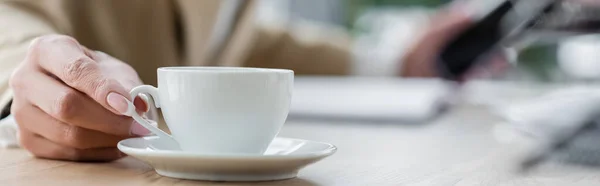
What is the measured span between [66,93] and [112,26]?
0.76 metres

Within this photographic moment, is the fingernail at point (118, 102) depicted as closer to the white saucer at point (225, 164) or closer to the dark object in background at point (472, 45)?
the white saucer at point (225, 164)

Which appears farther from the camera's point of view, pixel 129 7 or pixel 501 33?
pixel 129 7

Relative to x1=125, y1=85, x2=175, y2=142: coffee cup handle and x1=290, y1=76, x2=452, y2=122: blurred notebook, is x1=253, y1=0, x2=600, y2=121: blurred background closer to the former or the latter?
x1=290, y1=76, x2=452, y2=122: blurred notebook

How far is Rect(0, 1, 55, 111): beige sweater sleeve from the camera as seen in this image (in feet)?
2.63

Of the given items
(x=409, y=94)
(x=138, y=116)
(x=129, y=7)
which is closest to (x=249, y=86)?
(x=138, y=116)

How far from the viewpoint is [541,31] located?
0.91m

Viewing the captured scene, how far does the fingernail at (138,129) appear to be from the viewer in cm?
60

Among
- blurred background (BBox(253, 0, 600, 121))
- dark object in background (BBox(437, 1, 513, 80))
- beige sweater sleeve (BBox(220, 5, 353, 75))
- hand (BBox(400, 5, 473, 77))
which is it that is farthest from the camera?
beige sweater sleeve (BBox(220, 5, 353, 75))

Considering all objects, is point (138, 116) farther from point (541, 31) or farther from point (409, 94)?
point (409, 94)

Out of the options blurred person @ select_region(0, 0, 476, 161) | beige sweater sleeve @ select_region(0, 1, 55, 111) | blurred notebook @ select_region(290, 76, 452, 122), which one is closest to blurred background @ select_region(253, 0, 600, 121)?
blurred notebook @ select_region(290, 76, 452, 122)

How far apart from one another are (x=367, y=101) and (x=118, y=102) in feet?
2.26

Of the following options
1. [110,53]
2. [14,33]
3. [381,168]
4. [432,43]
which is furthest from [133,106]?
[432,43]

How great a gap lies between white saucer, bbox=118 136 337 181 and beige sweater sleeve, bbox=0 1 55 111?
0.29 metres

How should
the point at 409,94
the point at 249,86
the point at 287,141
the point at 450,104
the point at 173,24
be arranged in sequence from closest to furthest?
the point at 249,86, the point at 287,141, the point at 409,94, the point at 450,104, the point at 173,24
